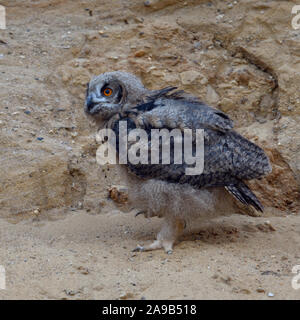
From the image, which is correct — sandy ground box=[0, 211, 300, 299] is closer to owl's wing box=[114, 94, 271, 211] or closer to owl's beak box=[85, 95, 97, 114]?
owl's wing box=[114, 94, 271, 211]

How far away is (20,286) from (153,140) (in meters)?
1.81

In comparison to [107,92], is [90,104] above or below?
below

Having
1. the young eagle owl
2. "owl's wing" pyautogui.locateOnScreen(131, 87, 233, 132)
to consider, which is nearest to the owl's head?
the young eagle owl

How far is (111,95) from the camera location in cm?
459

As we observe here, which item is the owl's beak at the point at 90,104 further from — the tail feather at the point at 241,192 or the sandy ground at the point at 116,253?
the tail feather at the point at 241,192

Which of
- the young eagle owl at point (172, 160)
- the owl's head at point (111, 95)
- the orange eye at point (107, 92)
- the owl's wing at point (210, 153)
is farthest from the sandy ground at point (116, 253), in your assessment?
the orange eye at point (107, 92)

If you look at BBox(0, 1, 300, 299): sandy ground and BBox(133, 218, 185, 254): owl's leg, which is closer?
BBox(0, 1, 300, 299): sandy ground

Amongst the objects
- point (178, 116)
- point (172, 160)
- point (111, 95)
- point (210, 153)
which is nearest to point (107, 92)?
point (111, 95)

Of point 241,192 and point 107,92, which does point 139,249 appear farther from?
point 107,92

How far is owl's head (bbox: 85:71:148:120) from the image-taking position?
179 inches

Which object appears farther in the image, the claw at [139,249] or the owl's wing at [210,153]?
the claw at [139,249]

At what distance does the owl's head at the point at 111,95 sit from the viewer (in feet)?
14.9

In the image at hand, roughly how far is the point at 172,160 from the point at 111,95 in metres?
0.99

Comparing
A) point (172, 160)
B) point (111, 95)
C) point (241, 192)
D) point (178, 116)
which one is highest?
point (111, 95)
